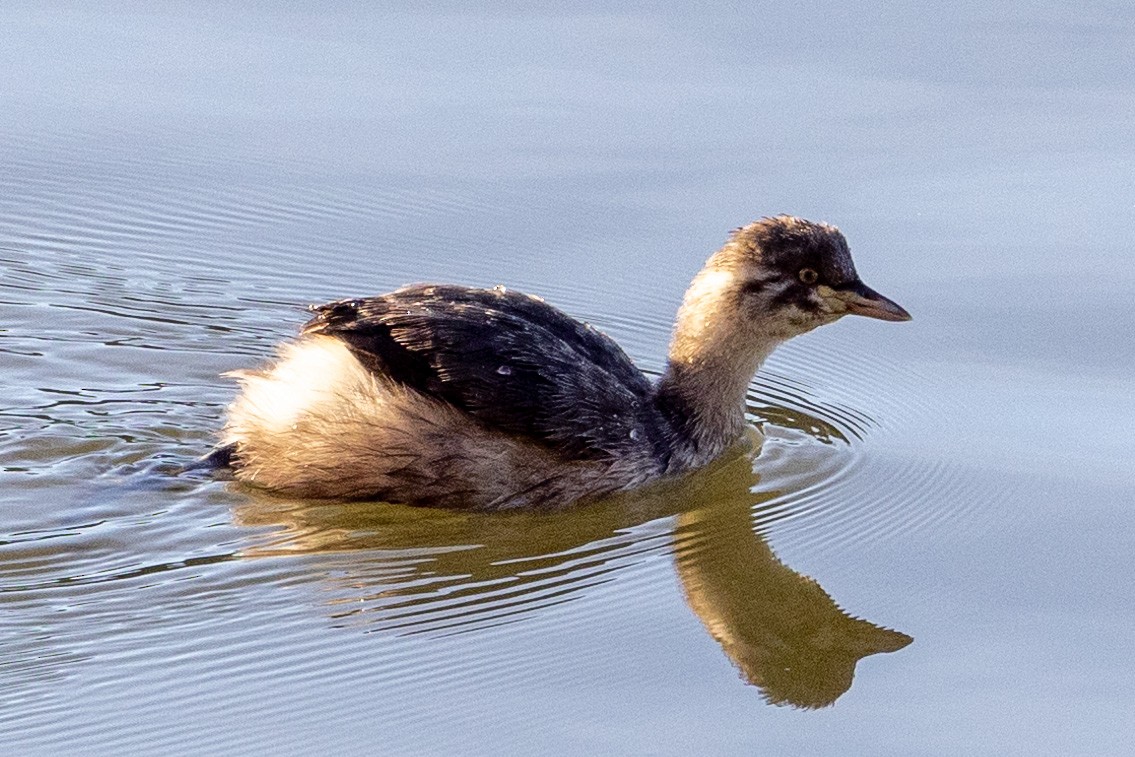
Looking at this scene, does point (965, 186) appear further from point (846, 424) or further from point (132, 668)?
point (132, 668)

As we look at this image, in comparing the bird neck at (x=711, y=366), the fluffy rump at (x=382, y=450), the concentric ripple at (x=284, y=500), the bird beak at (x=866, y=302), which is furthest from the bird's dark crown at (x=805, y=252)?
the fluffy rump at (x=382, y=450)

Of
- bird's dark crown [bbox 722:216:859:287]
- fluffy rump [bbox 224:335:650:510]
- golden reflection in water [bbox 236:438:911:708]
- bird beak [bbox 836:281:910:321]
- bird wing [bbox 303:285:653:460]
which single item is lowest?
golden reflection in water [bbox 236:438:911:708]

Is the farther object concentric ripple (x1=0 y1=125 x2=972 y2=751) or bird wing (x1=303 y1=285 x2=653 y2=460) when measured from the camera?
bird wing (x1=303 y1=285 x2=653 y2=460)

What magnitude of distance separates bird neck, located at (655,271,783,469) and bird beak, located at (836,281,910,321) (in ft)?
1.20

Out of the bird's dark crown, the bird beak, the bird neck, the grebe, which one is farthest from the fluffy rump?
the bird beak

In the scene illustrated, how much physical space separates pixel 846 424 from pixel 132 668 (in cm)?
363

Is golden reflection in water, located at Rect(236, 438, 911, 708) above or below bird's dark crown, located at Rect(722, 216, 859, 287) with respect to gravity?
below

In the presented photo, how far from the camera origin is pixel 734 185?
1039 cm

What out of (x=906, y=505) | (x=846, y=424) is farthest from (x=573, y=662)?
(x=846, y=424)

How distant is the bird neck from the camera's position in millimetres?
8664

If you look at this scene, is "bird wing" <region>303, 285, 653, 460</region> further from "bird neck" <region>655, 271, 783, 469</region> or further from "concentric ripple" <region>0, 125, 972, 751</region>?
"bird neck" <region>655, 271, 783, 469</region>

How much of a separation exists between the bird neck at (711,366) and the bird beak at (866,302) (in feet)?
1.20

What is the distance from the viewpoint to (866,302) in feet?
28.3

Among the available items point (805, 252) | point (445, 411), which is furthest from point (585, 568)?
point (805, 252)
